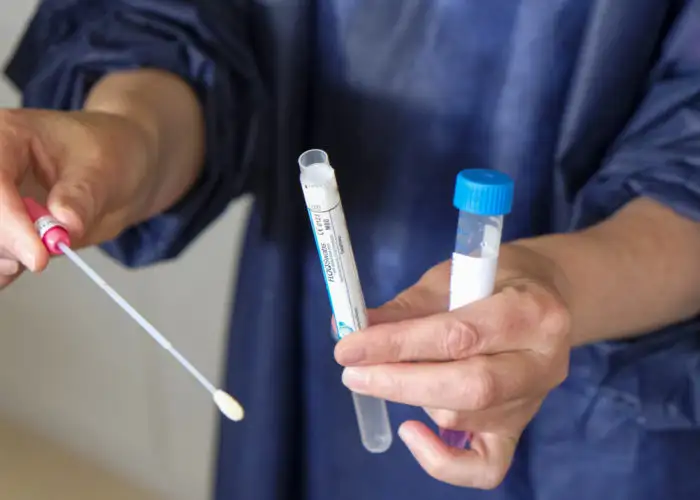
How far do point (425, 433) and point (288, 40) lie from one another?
0.29 metres

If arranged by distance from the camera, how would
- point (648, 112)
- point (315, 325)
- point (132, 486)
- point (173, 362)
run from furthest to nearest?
1. point (132, 486)
2. point (173, 362)
3. point (315, 325)
4. point (648, 112)

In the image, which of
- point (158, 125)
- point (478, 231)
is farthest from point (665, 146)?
point (158, 125)

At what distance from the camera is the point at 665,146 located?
457 mm

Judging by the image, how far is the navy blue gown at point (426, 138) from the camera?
0.49 m

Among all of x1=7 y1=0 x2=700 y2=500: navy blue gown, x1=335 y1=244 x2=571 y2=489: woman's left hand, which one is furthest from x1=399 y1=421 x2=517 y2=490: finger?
x1=7 y1=0 x2=700 y2=500: navy blue gown

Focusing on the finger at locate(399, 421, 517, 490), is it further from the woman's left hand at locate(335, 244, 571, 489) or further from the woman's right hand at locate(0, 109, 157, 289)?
the woman's right hand at locate(0, 109, 157, 289)

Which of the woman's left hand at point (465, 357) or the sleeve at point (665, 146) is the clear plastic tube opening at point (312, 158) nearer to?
the woman's left hand at point (465, 357)

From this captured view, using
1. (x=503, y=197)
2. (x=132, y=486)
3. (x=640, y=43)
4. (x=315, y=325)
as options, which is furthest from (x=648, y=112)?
(x=132, y=486)

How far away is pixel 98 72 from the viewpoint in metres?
0.53

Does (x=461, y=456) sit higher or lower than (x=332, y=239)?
lower

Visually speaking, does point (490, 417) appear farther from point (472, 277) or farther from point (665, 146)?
point (665, 146)

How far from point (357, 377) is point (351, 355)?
0.05 feet

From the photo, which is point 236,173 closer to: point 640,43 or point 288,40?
point 288,40

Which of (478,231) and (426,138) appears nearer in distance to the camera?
(478,231)
